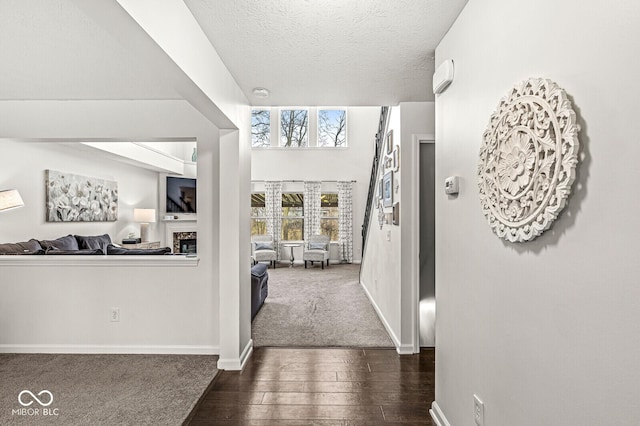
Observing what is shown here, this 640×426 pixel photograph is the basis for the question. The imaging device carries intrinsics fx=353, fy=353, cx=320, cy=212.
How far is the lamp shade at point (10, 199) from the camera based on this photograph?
4.04 metres

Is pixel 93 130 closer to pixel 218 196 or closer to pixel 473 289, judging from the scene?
pixel 218 196

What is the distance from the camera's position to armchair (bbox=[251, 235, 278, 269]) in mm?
8172

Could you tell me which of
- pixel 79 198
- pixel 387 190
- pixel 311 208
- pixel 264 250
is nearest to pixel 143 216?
pixel 79 198

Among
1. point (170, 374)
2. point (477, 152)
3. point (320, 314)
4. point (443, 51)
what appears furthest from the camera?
point (320, 314)

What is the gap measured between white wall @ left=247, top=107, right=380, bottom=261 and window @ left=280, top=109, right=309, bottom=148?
282mm

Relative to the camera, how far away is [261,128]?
31.2 ft

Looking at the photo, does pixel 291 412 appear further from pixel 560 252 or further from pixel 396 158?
pixel 396 158

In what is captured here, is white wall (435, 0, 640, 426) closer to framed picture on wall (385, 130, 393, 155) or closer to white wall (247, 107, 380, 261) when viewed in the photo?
framed picture on wall (385, 130, 393, 155)

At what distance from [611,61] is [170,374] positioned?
324 cm

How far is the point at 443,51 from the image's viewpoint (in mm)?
2150

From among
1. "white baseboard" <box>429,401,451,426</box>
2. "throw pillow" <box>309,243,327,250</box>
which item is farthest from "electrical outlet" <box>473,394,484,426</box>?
"throw pillow" <box>309,243,327,250</box>

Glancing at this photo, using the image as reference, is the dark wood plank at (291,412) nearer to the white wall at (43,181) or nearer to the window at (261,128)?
the white wall at (43,181)

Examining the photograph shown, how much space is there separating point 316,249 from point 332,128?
3.31 meters

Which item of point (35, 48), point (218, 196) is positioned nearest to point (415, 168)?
point (218, 196)
